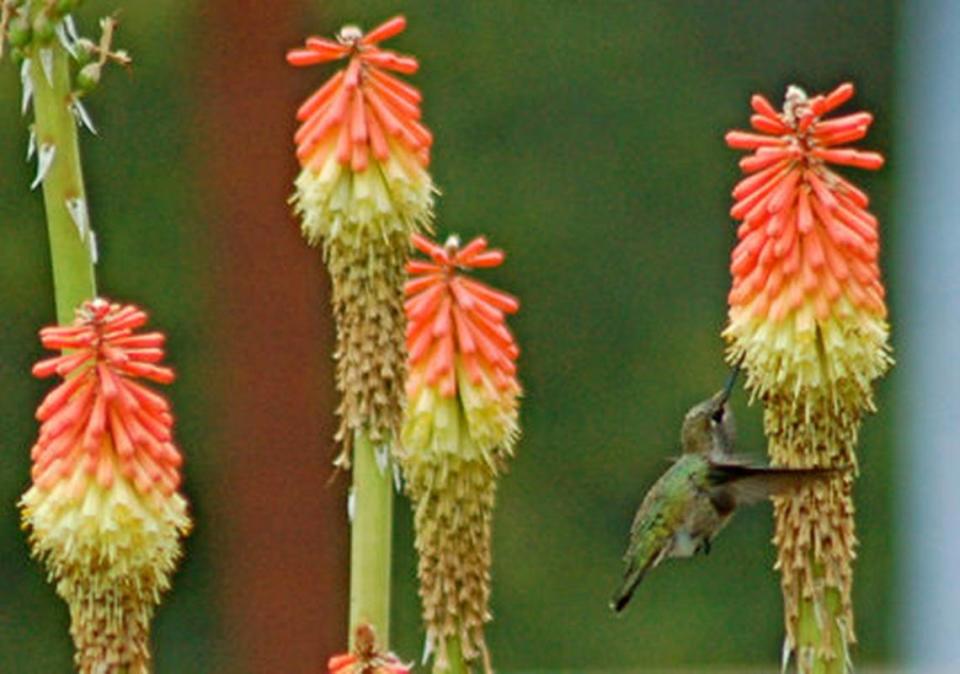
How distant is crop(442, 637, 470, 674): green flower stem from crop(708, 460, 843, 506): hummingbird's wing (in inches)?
18.5

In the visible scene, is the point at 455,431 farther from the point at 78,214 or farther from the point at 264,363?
the point at 264,363

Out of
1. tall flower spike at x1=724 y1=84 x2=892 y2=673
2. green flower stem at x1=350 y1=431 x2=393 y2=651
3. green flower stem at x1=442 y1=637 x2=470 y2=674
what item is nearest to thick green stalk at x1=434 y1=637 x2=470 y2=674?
Answer: green flower stem at x1=442 y1=637 x2=470 y2=674

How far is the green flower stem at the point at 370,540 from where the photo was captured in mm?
3307

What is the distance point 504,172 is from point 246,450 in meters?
1.96

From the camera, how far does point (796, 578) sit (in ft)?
11.4

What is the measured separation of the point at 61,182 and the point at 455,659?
0.82 metres

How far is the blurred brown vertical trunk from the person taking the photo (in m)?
10.4

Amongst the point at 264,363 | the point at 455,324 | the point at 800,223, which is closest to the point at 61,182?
the point at 455,324

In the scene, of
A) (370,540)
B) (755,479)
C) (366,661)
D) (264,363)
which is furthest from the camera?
(264,363)

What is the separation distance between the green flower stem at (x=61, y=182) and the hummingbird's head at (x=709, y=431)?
4.18 ft

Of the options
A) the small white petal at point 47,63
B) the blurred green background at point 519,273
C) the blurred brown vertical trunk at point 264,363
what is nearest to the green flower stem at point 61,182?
the small white petal at point 47,63

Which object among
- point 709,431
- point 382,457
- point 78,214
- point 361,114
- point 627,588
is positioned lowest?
point 627,588

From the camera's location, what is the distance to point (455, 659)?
354cm

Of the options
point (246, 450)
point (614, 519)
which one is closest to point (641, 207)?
point (614, 519)
